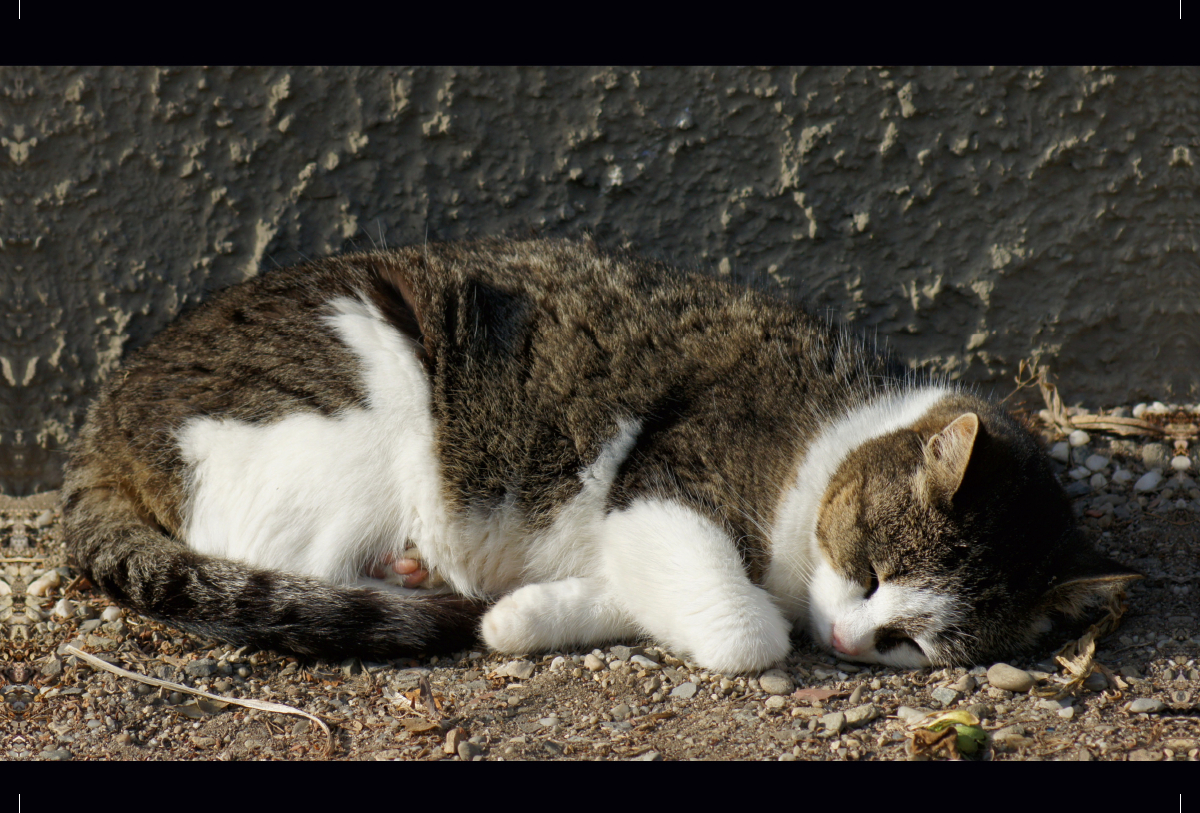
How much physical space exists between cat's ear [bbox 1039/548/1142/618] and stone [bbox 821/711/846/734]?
75 cm

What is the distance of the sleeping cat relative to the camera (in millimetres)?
2631

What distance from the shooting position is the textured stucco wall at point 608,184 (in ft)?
11.6

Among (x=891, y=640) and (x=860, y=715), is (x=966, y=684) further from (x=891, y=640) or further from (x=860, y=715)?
(x=860, y=715)

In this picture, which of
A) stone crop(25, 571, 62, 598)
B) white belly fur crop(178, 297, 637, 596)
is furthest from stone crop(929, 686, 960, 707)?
stone crop(25, 571, 62, 598)

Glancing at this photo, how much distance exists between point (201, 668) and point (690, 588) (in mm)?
1456

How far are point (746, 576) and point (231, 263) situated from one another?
92.9 inches

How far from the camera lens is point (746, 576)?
2807mm

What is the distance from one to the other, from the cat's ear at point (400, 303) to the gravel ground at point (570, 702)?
1.04 meters

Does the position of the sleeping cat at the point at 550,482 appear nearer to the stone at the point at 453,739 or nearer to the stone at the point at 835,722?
the stone at the point at 835,722

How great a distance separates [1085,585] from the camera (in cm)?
260

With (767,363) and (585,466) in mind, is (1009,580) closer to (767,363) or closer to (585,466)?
(767,363)

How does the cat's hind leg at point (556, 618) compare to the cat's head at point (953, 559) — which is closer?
the cat's head at point (953, 559)

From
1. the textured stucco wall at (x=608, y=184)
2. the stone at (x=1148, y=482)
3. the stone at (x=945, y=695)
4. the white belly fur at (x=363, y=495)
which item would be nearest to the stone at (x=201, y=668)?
the white belly fur at (x=363, y=495)

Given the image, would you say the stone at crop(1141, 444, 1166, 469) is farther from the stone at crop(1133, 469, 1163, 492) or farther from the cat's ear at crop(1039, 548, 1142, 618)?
the cat's ear at crop(1039, 548, 1142, 618)
